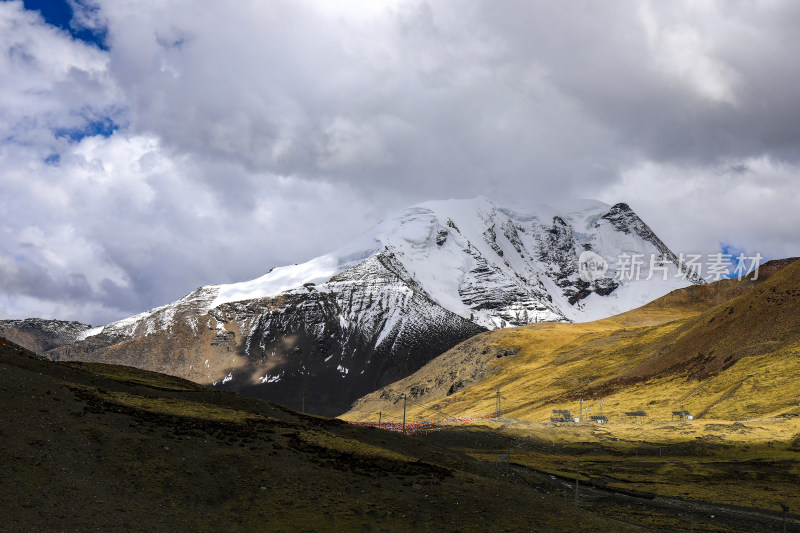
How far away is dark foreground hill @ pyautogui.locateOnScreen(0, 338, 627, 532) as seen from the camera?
1666 inches

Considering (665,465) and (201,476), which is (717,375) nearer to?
(665,465)

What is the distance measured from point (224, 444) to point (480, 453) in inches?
2376

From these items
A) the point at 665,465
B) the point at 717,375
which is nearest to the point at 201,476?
the point at 665,465

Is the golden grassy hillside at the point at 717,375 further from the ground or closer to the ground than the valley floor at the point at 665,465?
further from the ground

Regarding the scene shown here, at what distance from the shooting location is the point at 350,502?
49938 millimetres

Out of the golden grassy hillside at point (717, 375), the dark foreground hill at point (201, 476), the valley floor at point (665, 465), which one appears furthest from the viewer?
the golden grassy hillside at point (717, 375)

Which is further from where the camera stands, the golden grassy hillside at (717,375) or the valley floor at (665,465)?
the golden grassy hillside at (717,375)

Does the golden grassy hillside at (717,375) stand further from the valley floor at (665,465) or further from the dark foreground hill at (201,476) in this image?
the dark foreground hill at (201,476)

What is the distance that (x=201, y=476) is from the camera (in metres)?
49.5

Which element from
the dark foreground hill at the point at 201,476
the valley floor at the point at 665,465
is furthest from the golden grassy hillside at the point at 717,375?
the dark foreground hill at the point at 201,476

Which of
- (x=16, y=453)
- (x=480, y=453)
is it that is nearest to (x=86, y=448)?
(x=16, y=453)

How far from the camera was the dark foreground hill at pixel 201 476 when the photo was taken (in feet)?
139

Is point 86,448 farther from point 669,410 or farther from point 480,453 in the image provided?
point 669,410

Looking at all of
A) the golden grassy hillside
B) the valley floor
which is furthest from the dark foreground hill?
the golden grassy hillside
